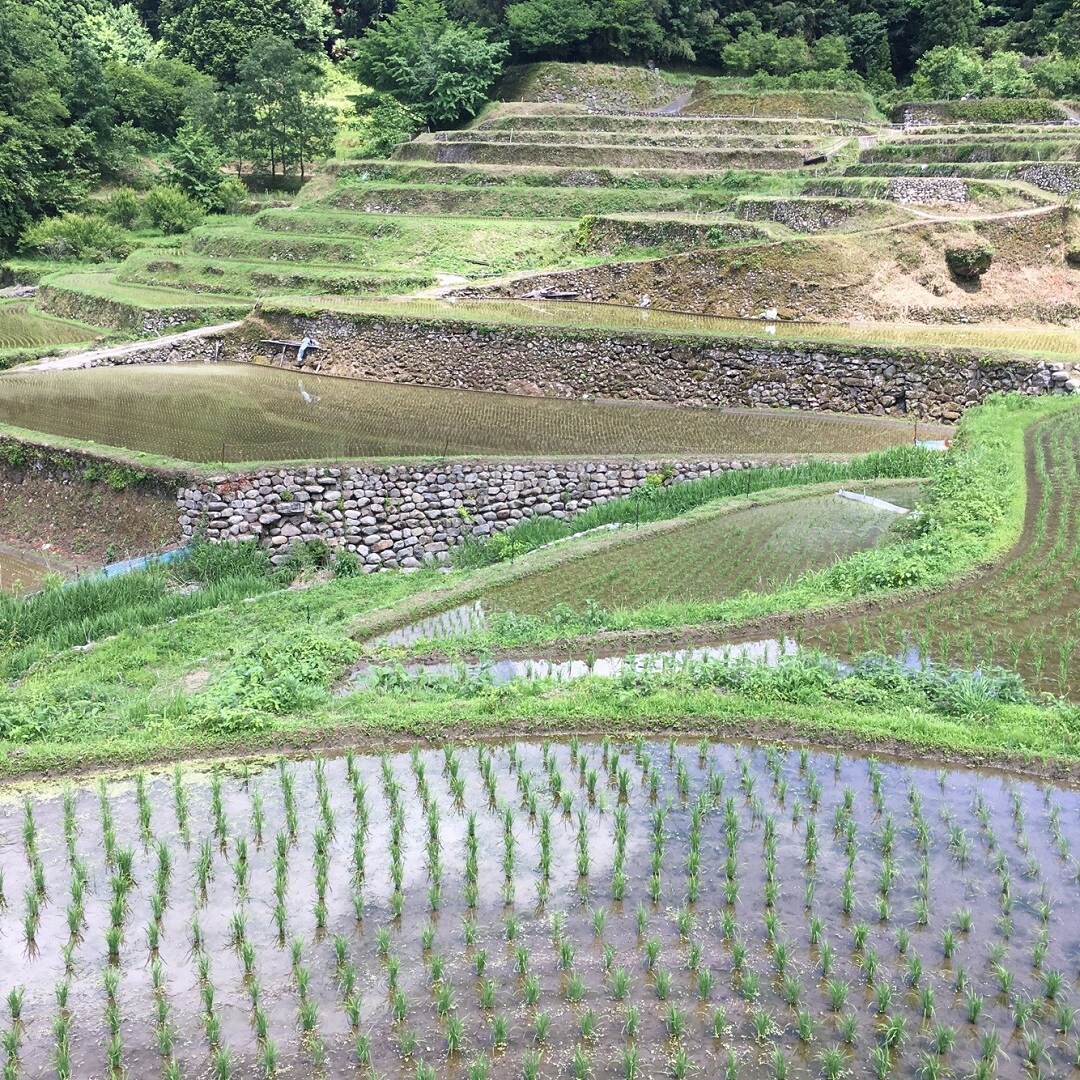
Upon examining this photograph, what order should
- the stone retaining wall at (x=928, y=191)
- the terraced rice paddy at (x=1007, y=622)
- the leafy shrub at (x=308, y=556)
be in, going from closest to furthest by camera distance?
the terraced rice paddy at (x=1007, y=622) → the leafy shrub at (x=308, y=556) → the stone retaining wall at (x=928, y=191)

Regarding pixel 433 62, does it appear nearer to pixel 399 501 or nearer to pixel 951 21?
pixel 951 21

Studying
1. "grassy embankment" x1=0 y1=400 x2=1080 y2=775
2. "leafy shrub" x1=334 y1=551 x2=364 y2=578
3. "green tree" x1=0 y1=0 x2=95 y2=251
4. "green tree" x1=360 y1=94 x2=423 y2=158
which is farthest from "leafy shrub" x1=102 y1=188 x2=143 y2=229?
"grassy embankment" x1=0 y1=400 x2=1080 y2=775

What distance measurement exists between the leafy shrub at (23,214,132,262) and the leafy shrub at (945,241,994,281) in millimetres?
26839

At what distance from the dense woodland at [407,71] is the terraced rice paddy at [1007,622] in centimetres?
3222

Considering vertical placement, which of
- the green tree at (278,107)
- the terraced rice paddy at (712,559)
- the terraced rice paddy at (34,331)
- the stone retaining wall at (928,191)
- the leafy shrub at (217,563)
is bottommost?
the terraced rice paddy at (34,331)

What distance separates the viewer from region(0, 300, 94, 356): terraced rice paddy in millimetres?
28016

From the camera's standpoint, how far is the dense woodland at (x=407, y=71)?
39844 millimetres

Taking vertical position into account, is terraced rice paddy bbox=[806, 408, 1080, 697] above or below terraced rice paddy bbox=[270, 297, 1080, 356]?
above

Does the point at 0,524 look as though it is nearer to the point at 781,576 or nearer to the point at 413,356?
the point at 413,356

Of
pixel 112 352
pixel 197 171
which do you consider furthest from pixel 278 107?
pixel 112 352

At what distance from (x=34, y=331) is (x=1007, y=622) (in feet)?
87.6

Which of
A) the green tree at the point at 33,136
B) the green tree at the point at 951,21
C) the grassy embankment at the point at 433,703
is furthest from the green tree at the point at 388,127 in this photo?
the grassy embankment at the point at 433,703

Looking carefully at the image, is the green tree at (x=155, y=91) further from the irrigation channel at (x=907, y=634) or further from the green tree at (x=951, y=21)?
the irrigation channel at (x=907, y=634)

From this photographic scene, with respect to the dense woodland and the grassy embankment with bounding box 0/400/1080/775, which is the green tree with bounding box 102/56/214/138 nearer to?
the dense woodland
